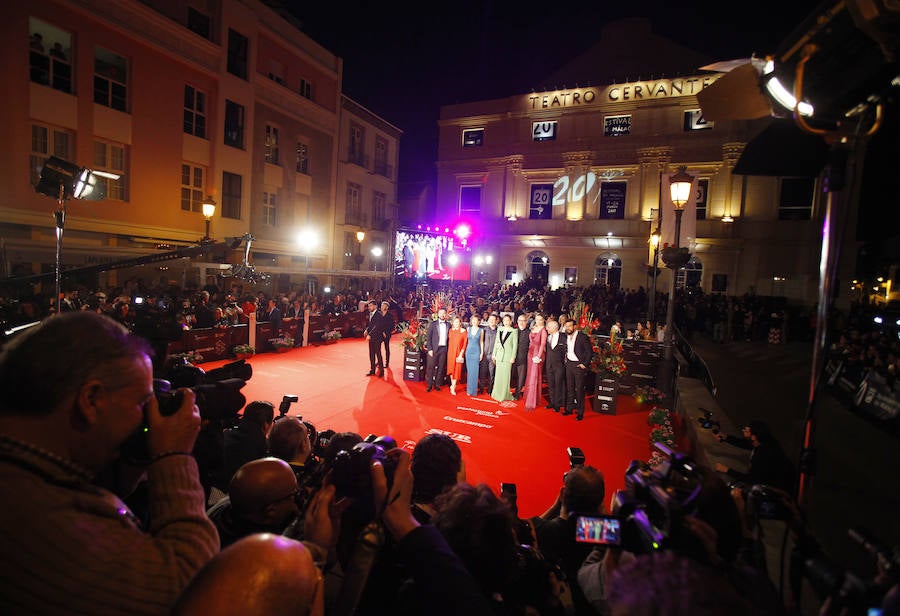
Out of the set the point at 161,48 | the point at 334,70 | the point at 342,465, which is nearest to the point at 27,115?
the point at 161,48

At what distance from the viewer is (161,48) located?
1741 centimetres

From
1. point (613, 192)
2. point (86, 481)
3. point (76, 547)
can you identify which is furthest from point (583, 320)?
point (613, 192)

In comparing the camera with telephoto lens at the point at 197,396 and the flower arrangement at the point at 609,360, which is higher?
the camera with telephoto lens at the point at 197,396

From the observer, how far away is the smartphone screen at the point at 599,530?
1.91 metres

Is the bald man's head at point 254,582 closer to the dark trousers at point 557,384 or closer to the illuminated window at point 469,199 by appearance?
the dark trousers at point 557,384

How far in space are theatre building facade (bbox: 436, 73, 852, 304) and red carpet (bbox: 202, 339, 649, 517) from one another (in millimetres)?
18233

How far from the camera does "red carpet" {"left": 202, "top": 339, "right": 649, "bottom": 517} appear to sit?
6766 mm

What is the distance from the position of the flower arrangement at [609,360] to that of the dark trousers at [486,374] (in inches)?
90.6

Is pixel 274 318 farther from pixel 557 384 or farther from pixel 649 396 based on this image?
pixel 649 396

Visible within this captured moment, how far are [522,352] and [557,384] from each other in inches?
42.3

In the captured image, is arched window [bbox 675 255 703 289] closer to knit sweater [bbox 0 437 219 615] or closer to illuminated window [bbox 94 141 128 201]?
illuminated window [bbox 94 141 128 201]

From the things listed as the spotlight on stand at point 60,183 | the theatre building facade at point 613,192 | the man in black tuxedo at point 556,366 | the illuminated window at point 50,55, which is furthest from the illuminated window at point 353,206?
the spotlight on stand at point 60,183

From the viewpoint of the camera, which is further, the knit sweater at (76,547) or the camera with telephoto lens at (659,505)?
the camera with telephoto lens at (659,505)

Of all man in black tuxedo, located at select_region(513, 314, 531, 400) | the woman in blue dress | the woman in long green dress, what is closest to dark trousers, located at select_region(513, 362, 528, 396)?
man in black tuxedo, located at select_region(513, 314, 531, 400)
